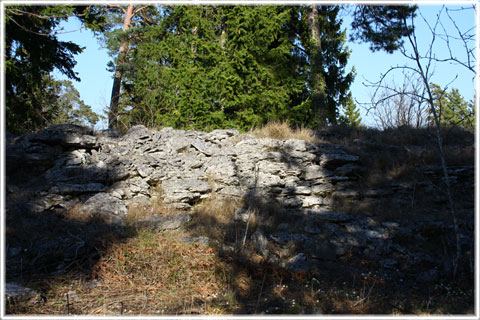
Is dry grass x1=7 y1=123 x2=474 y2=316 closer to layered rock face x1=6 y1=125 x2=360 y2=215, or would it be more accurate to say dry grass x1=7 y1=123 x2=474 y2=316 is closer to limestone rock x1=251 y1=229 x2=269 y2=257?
limestone rock x1=251 y1=229 x2=269 y2=257

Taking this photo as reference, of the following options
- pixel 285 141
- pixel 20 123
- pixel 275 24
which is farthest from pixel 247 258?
pixel 20 123

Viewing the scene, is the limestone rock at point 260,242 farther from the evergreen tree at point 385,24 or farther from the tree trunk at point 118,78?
the tree trunk at point 118,78

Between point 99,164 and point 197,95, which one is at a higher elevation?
point 197,95

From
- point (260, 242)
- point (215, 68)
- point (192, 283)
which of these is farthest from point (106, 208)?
point (215, 68)

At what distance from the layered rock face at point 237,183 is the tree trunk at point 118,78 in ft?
21.9

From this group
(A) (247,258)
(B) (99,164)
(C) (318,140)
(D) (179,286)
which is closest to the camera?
(D) (179,286)

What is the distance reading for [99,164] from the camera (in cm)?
700

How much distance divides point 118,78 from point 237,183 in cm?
1109

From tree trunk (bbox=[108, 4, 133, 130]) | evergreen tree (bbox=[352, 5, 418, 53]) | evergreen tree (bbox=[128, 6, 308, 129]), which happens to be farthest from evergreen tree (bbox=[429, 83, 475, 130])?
tree trunk (bbox=[108, 4, 133, 130])

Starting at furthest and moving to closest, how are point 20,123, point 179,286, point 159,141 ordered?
point 20,123, point 159,141, point 179,286

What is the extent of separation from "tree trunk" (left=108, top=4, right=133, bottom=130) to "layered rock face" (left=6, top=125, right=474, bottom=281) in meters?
6.68

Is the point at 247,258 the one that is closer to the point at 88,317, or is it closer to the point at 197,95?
the point at 88,317

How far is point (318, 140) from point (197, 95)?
408 cm

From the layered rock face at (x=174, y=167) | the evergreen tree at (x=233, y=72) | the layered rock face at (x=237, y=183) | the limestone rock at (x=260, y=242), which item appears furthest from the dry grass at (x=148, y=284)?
the evergreen tree at (x=233, y=72)
